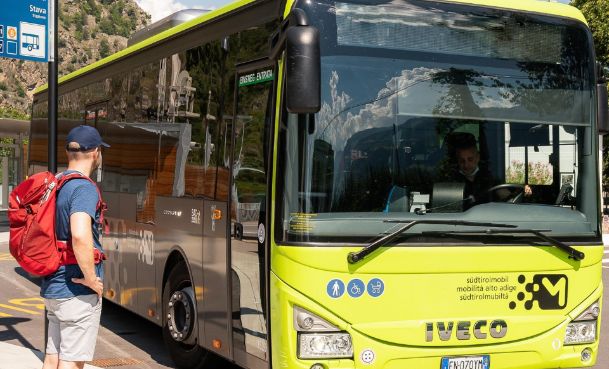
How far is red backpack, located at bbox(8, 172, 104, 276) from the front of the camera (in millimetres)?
5074

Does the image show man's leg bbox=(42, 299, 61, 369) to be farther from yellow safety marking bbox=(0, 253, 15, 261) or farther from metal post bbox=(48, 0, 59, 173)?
yellow safety marking bbox=(0, 253, 15, 261)

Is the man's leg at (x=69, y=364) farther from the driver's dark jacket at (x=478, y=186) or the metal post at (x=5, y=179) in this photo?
the metal post at (x=5, y=179)

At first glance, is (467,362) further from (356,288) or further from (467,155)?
(467,155)

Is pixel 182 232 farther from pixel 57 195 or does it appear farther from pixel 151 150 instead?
pixel 57 195

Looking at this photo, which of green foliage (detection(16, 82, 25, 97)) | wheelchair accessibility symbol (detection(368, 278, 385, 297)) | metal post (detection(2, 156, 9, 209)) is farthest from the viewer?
green foliage (detection(16, 82, 25, 97))

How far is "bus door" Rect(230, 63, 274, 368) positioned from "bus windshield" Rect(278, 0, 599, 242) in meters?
0.52

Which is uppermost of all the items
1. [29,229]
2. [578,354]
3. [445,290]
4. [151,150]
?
[151,150]

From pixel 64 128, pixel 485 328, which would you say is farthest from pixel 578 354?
pixel 64 128

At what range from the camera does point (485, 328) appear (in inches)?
236

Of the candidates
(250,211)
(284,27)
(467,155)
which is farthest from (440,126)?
(250,211)

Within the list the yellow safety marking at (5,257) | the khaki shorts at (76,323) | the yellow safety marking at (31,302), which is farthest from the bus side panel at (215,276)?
the yellow safety marking at (5,257)

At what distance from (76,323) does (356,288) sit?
1.71 m

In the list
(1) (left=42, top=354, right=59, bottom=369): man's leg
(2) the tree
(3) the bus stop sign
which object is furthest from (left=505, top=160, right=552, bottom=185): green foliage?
(2) the tree

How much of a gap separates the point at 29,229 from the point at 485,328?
297cm
